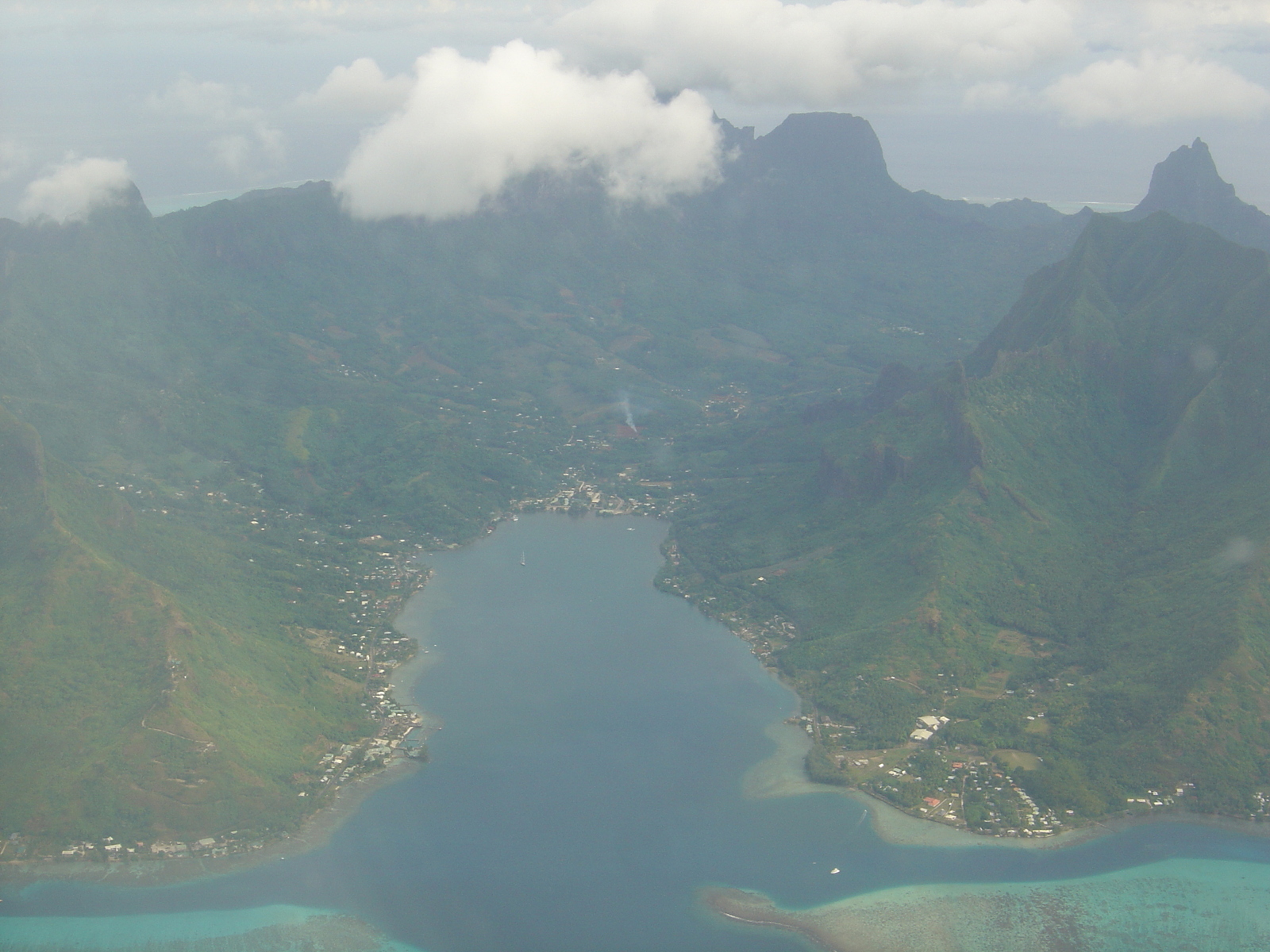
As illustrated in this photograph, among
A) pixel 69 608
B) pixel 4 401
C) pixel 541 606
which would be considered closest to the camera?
pixel 69 608

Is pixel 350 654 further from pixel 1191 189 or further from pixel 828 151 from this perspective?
pixel 828 151

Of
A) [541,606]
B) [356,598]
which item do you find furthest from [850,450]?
[356,598]

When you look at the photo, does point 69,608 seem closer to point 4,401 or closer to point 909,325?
point 4,401

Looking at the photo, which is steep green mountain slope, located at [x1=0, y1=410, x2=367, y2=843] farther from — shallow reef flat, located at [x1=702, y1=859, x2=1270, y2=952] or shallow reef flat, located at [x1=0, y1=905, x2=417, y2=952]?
shallow reef flat, located at [x1=702, y1=859, x2=1270, y2=952]

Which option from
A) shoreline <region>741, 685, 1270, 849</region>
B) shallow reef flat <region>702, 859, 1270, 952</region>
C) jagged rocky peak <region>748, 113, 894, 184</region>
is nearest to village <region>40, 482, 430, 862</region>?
shoreline <region>741, 685, 1270, 849</region>

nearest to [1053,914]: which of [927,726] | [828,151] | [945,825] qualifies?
[945,825]

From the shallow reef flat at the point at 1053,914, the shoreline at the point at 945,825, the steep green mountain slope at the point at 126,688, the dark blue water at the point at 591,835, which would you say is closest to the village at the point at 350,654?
the steep green mountain slope at the point at 126,688
